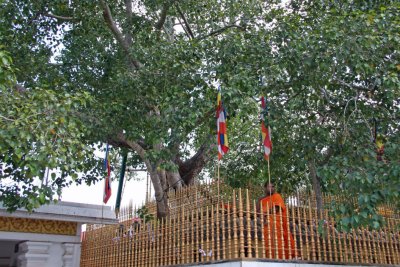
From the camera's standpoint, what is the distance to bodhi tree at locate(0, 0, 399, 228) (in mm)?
6887

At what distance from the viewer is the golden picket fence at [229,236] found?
6.26 m

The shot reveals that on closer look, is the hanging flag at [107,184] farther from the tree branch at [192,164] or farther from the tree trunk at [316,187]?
the tree trunk at [316,187]

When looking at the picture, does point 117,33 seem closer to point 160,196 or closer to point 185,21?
point 185,21

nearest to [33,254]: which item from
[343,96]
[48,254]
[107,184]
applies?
[48,254]

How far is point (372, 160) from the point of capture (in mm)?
6355

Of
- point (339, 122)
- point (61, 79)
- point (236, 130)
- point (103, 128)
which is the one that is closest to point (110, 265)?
point (103, 128)

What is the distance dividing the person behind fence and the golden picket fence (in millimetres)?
20

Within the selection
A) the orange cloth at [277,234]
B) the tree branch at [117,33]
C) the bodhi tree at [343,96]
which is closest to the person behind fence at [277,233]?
the orange cloth at [277,234]

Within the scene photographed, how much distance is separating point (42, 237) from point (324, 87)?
6234 mm

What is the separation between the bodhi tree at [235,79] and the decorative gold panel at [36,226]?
1122mm

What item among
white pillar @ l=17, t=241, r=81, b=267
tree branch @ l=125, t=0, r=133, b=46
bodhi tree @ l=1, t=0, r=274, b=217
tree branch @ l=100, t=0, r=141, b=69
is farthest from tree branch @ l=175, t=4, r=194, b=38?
white pillar @ l=17, t=241, r=81, b=267

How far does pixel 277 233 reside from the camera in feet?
21.3

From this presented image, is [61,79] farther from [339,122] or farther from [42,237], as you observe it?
[339,122]

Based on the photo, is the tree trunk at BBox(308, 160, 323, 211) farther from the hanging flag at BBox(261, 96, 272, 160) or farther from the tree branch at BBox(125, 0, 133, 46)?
the tree branch at BBox(125, 0, 133, 46)
